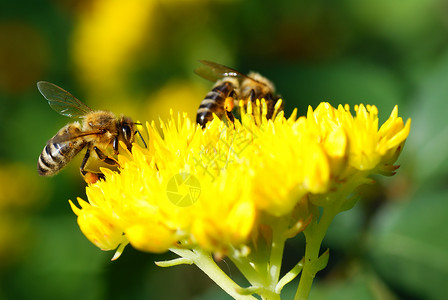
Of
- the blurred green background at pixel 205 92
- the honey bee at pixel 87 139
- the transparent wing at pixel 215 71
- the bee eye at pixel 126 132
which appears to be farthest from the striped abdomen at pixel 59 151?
the blurred green background at pixel 205 92

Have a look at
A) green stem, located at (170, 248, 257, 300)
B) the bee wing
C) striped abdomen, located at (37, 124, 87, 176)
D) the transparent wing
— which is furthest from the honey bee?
green stem, located at (170, 248, 257, 300)

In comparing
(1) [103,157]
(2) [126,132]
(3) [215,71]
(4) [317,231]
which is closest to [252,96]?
(3) [215,71]

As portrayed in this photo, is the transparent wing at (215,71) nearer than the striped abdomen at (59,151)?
No

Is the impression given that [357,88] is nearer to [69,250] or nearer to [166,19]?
[166,19]

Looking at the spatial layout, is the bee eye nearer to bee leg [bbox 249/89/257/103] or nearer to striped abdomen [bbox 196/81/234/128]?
striped abdomen [bbox 196/81/234/128]

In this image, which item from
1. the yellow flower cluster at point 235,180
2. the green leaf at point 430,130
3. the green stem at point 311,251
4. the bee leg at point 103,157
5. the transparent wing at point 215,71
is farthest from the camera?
the green leaf at point 430,130

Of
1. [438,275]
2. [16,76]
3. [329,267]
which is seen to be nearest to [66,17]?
[16,76]

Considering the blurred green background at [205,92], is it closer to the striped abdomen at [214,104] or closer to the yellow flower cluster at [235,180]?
the striped abdomen at [214,104]
